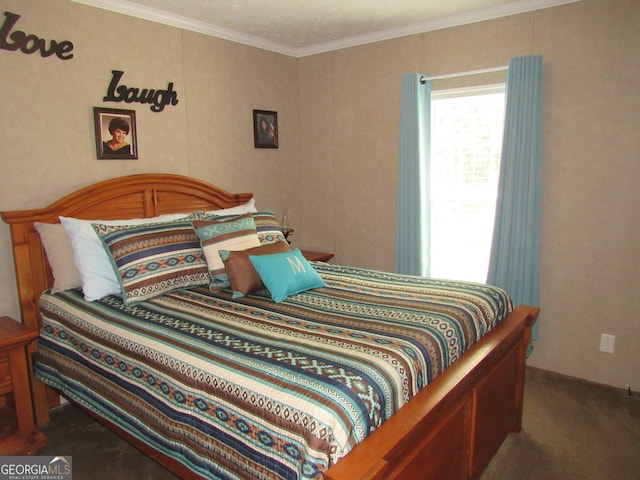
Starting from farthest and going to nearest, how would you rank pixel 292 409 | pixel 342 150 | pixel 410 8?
pixel 342 150 → pixel 410 8 → pixel 292 409

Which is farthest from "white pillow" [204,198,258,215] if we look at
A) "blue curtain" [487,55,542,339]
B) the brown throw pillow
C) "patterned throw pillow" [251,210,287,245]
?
"blue curtain" [487,55,542,339]

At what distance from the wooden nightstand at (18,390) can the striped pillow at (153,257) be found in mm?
519

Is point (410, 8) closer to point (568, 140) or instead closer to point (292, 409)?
point (568, 140)

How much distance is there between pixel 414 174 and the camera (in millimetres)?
3623

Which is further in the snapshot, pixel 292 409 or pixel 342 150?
pixel 342 150

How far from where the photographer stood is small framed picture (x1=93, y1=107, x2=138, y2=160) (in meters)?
2.90

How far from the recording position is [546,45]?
3.05m

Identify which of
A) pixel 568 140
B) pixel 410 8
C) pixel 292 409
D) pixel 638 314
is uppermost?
pixel 410 8

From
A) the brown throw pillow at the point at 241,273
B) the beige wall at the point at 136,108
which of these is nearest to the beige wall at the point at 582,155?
the beige wall at the point at 136,108

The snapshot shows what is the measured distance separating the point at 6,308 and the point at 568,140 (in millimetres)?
3566

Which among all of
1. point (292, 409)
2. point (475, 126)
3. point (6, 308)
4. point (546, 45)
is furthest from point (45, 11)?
point (546, 45)

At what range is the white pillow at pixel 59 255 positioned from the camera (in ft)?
8.42

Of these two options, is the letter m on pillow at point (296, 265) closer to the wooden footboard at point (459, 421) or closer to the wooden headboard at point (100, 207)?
the wooden footboard at point (459, 421)

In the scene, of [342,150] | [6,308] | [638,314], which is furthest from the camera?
[342,150]
